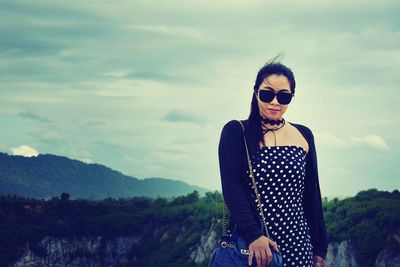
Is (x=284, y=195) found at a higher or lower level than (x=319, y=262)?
higher

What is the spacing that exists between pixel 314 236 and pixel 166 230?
318 feet

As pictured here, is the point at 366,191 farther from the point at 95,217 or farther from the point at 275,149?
the point at 275,149

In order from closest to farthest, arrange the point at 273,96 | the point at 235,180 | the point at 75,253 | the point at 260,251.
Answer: the point at 260,251 → the point at 235,180 → the point at 273,96 → the point at 75,253

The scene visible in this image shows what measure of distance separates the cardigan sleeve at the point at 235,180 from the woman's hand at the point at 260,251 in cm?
4

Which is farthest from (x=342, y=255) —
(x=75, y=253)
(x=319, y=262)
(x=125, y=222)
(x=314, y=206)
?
(x=314, y=206)

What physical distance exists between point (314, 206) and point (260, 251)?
991mm

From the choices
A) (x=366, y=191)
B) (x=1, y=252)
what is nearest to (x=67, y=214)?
(x=1, y=252)

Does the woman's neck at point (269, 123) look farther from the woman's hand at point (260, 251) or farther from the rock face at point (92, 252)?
the rock face at point (92, 252)

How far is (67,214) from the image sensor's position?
10650 centimetres

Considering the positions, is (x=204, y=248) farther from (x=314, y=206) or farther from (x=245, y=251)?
(x=245, y=251)

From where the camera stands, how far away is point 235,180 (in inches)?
211

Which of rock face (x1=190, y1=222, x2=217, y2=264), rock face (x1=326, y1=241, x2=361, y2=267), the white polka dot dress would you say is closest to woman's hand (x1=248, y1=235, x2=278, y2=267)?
the white polka dot dress

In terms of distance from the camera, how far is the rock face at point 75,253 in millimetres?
95688

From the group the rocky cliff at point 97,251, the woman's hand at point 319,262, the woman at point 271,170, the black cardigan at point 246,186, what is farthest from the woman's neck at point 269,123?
the rocky cliff at point 97,251
